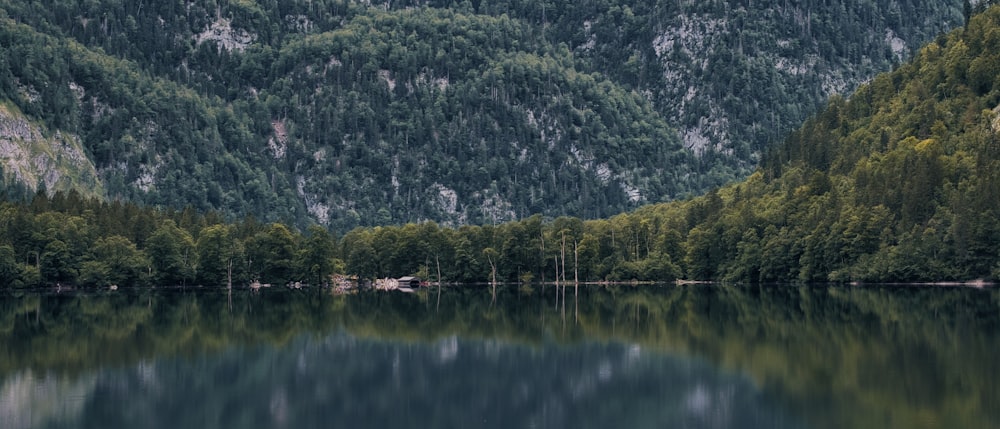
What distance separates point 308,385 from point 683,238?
134892 mm

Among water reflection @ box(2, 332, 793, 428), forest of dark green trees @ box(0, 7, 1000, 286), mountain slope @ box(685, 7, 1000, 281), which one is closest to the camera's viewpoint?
water reflection @ box(2, 332, 793, 428)

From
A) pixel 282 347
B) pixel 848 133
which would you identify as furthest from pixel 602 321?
pixel 848 133

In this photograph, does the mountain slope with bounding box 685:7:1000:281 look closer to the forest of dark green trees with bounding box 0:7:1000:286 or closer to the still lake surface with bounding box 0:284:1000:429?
the forest of dark green trees with bounding box 0:7:1000:286

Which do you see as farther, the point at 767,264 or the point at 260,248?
the point at 260,248

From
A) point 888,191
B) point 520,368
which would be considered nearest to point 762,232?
point 888,191

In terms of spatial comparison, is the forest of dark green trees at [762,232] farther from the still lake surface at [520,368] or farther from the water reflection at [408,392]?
the water reflection at [408,392]

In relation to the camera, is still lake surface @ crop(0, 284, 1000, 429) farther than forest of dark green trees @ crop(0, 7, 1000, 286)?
No

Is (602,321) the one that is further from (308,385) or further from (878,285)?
(878,285)

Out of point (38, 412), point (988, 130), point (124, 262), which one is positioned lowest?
point (38, 412)

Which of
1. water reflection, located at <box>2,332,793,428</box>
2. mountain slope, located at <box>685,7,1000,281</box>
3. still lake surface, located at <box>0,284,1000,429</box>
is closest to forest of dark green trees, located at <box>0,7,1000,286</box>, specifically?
mountain slope, located at <box>685,7,1000,281</box>

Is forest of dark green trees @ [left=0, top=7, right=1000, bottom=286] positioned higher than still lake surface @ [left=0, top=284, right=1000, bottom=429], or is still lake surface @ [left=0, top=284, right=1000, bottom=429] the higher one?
forest of dark green trees @ [left=0, top=7, right=1000, bottom=286]

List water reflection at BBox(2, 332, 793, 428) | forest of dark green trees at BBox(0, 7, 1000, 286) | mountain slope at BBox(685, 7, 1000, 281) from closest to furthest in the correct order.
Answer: water reflection at BBox(2, 332, 793, 428) < mountain slope at BBox(685, 7, 1000, 281) < forest of dark green trees at BBox(0, 7, 1000, 286)

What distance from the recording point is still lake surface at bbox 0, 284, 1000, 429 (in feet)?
138

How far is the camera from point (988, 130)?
141 metres
